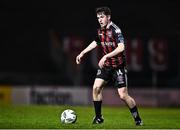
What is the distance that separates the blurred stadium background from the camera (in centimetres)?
2381

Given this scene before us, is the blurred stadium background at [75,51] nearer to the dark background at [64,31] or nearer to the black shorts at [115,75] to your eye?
the dark background at [64,31]

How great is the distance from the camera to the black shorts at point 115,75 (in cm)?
1142

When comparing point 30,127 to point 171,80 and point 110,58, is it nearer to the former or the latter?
point 110,58

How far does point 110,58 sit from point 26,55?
18.8 meters

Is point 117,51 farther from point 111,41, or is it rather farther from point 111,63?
point 111,63

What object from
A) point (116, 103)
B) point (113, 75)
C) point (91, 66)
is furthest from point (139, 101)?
point (113, 75)

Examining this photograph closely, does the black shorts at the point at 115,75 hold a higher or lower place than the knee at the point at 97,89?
higher

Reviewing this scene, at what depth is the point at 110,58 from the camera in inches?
455

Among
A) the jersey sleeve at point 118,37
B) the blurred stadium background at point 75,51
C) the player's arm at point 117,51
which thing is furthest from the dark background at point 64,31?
the player's arm at point 117,51

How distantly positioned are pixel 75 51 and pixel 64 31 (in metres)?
2.79

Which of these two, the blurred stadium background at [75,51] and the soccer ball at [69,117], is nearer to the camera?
the soccer ball at [69,117]

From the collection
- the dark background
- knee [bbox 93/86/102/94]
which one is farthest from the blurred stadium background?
knee [bbox 93/86/102/94]

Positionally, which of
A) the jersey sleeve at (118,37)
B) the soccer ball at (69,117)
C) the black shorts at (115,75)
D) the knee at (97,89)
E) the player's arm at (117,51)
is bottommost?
the soccer ball at (69,117)

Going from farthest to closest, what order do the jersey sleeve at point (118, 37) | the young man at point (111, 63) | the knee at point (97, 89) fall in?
the knee at point (97, 89)
the young man at point (111, 63)
the jersey sleeve at point (118, 37)
